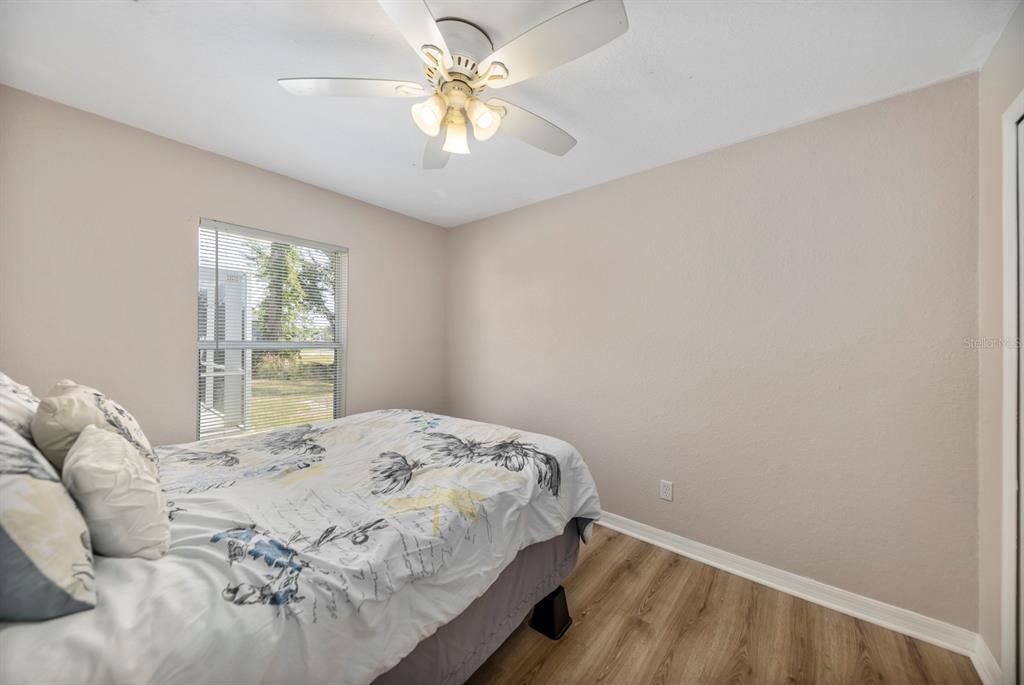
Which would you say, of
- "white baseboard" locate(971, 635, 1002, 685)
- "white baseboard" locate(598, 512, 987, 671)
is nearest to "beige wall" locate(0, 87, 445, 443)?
"white baseboard" locate(598, 512, 987, 671)

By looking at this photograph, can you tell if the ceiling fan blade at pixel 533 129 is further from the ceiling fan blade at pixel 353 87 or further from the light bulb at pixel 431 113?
the ceiling fan blade at pixel 353 87

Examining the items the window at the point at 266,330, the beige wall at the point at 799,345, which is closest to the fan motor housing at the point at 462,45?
the beige wall at the point at 799,345

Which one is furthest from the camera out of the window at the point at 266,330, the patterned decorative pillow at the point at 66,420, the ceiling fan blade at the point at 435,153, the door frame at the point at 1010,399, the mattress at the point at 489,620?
the window at the point at 266,330

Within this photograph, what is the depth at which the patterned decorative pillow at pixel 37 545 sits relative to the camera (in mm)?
616

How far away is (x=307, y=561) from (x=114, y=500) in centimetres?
45

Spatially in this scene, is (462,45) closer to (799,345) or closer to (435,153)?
(435,153)

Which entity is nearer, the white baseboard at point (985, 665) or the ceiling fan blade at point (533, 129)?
the white baseboard at point (985, 665)

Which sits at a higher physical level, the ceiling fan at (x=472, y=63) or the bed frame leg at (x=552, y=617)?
the ceiling fan at (x=472, y=63)

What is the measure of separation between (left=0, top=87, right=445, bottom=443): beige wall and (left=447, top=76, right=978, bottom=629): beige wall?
2.14 meters

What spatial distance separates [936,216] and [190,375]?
388 cm

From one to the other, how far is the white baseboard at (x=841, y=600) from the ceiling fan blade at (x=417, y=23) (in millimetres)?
2692

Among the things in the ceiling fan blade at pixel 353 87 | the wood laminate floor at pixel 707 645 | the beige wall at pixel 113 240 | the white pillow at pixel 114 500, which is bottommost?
the wood laminate floor at pixel 707 645

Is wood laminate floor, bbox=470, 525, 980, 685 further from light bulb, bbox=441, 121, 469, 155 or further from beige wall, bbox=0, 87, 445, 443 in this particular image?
beige wall, bbox=0, 87, 445, 443

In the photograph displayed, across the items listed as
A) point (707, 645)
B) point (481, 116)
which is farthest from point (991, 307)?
point (481, 116)
